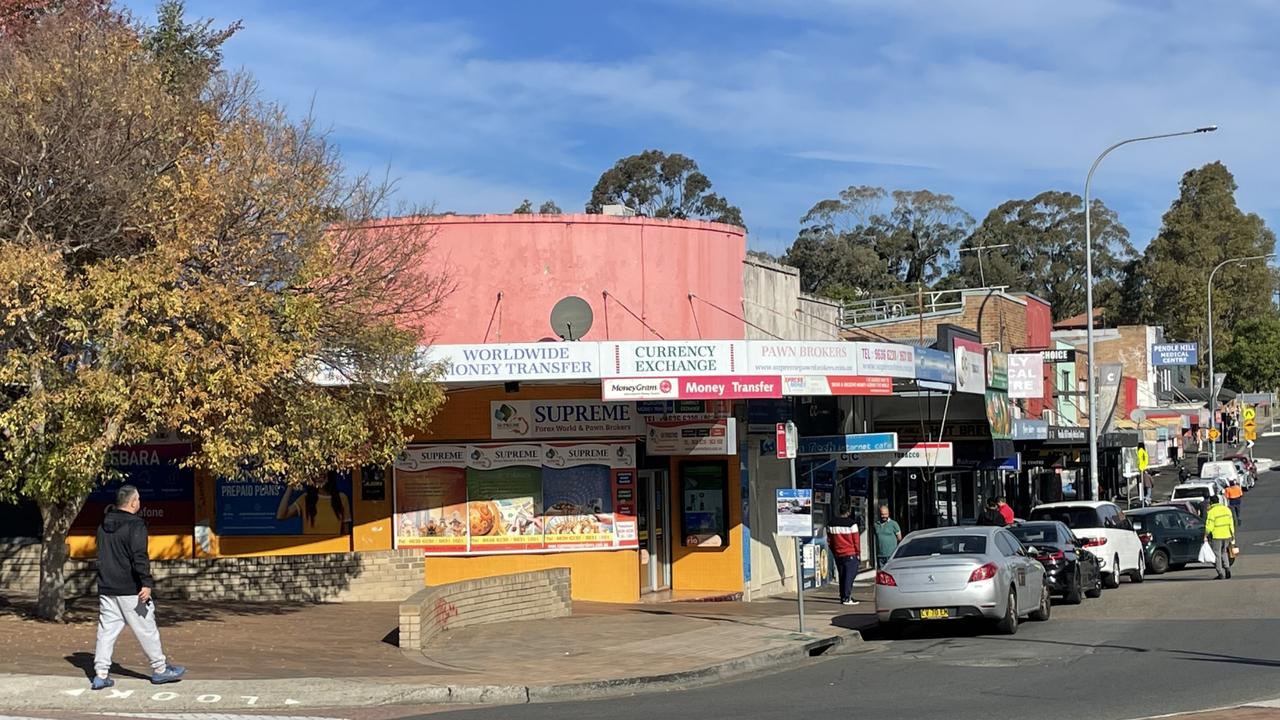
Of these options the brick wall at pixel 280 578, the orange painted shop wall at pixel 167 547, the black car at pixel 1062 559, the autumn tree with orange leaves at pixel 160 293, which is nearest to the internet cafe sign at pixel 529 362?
the autumn tree with orange leaves at pixel 160 293

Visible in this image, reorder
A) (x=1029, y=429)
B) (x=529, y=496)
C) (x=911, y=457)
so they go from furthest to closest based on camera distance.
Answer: (x=1029, y=429) < (x=911, y=457) < (x=529, y=496)

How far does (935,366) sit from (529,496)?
747 centimetres

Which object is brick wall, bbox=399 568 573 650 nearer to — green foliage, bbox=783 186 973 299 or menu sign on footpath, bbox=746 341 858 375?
menu sign on footpath, bbox=746 341 858 375

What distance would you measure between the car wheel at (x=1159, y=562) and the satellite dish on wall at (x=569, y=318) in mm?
14774

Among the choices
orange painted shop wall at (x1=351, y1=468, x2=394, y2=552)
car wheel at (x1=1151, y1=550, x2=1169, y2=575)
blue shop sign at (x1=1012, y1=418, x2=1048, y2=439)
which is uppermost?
blue shop sign at (x1=1012, y1=418, x2=1048, y2=439)

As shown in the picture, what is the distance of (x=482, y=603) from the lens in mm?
19031

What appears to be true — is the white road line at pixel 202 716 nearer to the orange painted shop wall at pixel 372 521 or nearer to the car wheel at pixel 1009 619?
the car wheel at pixel 1009 619

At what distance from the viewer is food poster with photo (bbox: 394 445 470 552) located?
75.9ft

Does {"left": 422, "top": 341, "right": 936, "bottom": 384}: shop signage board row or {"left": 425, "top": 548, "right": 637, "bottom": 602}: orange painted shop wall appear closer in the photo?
{"left": 422, "top": 341, "right": 936, "bottom": 384}: shop signage board row

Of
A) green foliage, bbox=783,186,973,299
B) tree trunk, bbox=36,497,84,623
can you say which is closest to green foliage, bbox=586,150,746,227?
green foliage, bbox=783,186,973,299

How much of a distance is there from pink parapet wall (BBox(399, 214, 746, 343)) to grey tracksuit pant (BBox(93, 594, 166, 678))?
11.1m

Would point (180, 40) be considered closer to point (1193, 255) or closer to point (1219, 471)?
point (1219, 471)

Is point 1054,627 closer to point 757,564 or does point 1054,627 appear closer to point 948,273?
point 757,564

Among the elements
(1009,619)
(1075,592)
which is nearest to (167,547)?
(1009,619)
